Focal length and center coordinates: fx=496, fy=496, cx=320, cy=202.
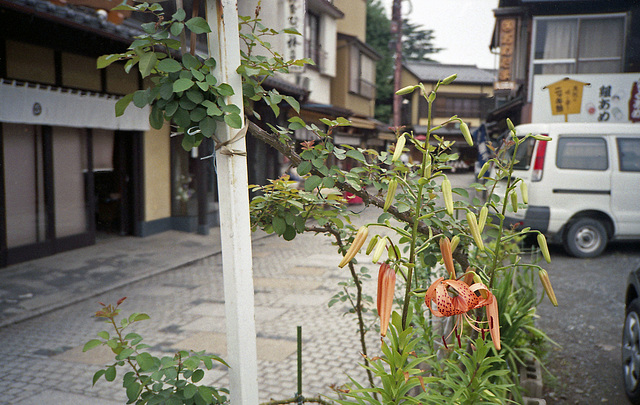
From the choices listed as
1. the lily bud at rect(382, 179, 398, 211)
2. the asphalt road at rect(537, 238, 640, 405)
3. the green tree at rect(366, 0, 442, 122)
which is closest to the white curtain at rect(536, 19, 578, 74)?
the asphalt road at rect(537, 238, 640, 405)

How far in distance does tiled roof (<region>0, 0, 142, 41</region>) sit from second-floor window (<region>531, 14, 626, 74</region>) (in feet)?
36.3

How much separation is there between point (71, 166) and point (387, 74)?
30315 millimetres

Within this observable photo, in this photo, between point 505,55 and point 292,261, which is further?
point 505,55

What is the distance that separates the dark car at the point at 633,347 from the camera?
3586mm

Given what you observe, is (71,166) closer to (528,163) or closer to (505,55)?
(528,163)

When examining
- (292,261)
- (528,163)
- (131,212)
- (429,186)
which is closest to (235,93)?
(429,186)

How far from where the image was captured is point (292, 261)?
30.9 ft

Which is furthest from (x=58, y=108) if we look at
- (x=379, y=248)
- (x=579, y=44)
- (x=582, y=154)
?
(x=579, y=44)

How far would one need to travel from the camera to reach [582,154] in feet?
29.1

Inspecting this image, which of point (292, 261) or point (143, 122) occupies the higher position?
point (143, 122)

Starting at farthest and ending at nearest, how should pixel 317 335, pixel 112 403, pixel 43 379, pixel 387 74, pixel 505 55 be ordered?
pixel 387 74
pixel 505 55
pixel 317 335
pixel 43 379
pixel 112 403

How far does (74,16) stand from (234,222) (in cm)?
667

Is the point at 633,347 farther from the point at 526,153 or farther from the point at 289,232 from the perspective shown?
the point at 526,153

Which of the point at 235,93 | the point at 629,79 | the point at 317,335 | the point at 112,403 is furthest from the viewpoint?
the point at 629,79
